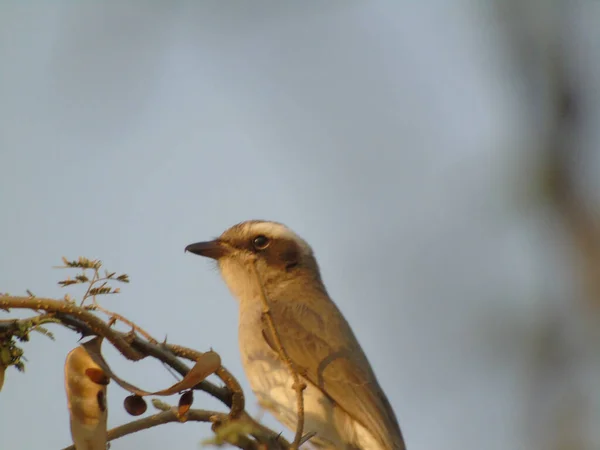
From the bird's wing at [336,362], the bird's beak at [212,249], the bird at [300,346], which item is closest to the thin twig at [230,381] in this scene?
the bird at [300,346]

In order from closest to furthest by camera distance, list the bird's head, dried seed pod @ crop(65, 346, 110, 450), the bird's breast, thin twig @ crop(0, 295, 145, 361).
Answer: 1. thin twig @ crop(0, 295, 145, 361)
2. dried seed pod @ crop(65, 346, 110, 450)
3. the bird's breast
4. the bird's head

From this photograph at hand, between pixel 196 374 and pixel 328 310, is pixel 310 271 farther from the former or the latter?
pixel 196 374

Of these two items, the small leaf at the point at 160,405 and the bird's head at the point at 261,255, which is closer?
the small leaf at the point at 160,405

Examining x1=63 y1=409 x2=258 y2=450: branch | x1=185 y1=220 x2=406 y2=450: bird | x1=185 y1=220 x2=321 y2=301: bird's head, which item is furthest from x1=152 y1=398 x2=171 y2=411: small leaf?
x1=185 y1=220 x2=321 y2=301: bird's head

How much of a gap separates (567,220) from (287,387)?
213 cm

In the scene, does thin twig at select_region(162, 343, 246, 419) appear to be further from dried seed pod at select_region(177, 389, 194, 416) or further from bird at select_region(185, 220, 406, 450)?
bird at select_region(185, 220, 406, 450)

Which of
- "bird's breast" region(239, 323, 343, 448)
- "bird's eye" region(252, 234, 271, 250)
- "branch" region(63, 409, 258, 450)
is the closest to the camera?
"branch" region(63, 409, 258, 450)

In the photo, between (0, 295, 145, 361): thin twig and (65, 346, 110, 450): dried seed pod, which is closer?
(0, 295, 145, 361): thin twig

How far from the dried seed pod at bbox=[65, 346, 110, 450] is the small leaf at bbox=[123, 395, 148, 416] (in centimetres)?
6

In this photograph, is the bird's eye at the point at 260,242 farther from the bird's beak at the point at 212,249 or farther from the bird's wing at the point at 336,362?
the bird's wing at the point at 336,362

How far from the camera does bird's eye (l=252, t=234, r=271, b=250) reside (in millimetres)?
5742

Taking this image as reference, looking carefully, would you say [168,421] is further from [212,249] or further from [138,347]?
[212,249]

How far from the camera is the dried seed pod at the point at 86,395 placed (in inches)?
82.3

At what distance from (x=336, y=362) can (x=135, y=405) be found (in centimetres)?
233
